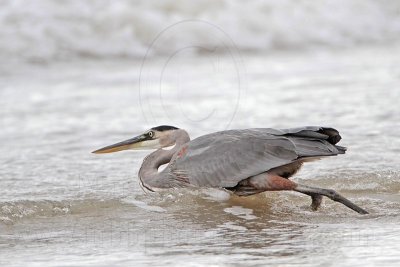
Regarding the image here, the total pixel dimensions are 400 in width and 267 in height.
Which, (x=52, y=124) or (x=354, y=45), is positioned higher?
(x=354, y=45)

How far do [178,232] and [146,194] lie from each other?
1107 millimetres

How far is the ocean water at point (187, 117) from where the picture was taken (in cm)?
606

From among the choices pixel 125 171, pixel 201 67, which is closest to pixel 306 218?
pixel 125 171

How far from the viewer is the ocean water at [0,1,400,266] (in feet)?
19.9

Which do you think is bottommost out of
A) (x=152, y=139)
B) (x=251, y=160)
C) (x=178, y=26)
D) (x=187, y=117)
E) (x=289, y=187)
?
(x=289, y=187)

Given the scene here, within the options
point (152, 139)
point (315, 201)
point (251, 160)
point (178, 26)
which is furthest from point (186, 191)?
point (178, 26)

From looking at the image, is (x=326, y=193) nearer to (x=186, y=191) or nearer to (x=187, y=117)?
(x=186, y=191)

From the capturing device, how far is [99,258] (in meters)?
5.69

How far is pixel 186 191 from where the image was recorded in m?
7.37

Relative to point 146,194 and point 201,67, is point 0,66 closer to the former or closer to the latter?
point 201,67

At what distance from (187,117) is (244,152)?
127 inches

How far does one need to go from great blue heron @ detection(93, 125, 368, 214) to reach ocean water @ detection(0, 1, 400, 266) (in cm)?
15

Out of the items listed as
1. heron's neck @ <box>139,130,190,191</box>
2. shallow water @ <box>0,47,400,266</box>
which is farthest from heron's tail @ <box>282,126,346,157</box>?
heron's neck @ <box>139,130,190,191</box>

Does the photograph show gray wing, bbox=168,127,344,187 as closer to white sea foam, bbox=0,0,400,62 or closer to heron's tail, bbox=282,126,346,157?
heron's tail, bbox=282,126,346,157
